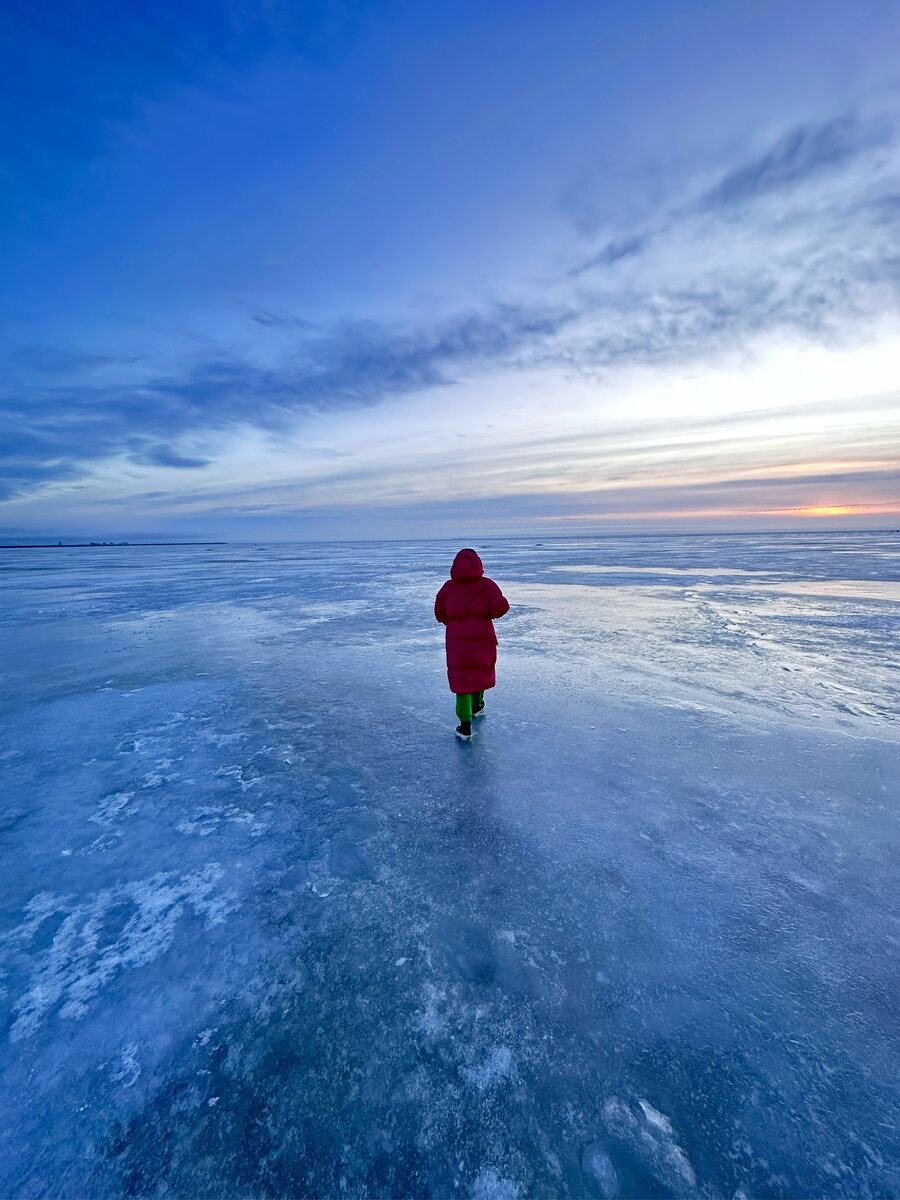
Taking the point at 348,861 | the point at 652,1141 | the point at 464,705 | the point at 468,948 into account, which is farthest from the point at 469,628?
the point at 652,1141

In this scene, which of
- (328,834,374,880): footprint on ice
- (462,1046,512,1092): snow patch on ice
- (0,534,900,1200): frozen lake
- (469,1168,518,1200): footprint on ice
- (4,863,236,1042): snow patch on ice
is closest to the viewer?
(469,1168,518,1200): footprint on ice

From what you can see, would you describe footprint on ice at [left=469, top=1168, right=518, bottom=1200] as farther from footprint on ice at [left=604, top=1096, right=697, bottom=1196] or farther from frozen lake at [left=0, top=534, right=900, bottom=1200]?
footprint on ice at [left=604, top=1096, right=697, bottom=1196]

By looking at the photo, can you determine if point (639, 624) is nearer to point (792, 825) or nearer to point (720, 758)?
point (720, 758)

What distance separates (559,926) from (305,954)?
1.11m

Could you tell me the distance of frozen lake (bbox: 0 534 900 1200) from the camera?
1.50 metres

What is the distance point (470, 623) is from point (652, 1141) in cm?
318

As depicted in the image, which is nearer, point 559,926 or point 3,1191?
point 3,1191

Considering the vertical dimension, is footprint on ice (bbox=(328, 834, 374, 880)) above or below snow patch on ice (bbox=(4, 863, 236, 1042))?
below

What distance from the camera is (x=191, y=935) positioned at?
2.27 m

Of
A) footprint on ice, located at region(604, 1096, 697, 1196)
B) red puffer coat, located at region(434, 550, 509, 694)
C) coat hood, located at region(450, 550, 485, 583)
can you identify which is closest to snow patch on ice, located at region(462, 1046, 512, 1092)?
footprint on ice, located at region(604, 1096, 697, 1196)

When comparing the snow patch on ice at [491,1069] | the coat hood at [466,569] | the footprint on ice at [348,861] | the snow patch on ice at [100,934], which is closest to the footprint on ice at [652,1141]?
the snow patch on ice at [491,1069]

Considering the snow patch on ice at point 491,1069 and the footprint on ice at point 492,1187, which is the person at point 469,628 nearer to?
the snow patch on ice at point 491,1069

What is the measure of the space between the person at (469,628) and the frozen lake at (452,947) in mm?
461

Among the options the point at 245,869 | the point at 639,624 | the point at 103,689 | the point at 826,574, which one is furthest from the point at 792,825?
the point at 826,574
